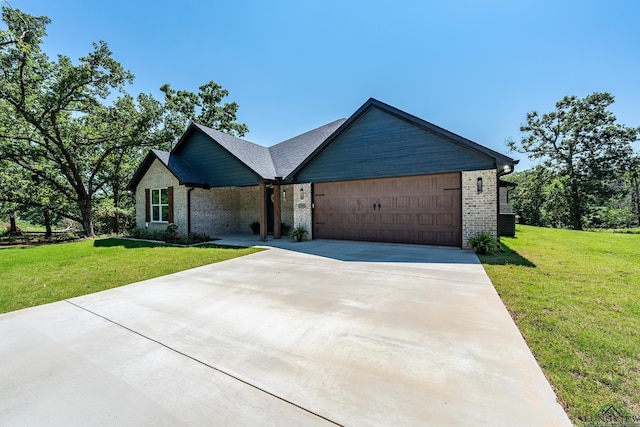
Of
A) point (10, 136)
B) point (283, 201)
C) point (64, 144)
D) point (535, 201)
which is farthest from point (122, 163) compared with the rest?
point (535, 201)

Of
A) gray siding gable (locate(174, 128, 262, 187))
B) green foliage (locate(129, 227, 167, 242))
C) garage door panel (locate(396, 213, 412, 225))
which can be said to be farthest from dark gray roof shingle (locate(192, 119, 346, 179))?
garage door panel (locate(396, 213, 412, 225))

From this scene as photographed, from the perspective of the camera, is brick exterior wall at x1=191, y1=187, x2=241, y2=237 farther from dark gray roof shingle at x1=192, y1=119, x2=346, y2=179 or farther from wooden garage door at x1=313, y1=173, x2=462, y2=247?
wooden garage door at x1=313, y1=173, x2=462, y2=247

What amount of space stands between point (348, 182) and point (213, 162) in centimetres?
737

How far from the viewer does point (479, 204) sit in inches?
347

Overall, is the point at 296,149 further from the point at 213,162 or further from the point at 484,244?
the point at 484,244

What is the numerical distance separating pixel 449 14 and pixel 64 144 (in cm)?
2077

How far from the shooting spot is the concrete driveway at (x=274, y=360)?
6.75ft

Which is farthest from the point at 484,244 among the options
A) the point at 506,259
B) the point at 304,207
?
the point at 304,207

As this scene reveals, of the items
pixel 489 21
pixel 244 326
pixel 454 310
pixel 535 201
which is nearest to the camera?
pixel 244 326

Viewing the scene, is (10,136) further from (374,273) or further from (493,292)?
(493,292)

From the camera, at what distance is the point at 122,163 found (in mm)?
19828

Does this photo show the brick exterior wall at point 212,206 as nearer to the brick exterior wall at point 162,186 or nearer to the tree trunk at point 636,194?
the brick exterior wall at point 162,186

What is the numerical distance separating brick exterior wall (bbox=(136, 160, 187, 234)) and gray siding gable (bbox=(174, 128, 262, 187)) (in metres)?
1.37

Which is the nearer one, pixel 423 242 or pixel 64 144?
pixel 423 242
